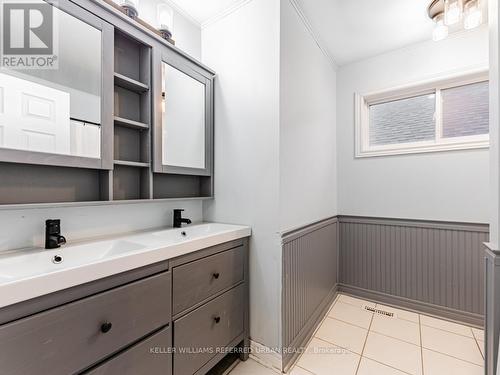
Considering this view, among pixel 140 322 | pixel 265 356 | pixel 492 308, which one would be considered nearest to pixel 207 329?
pixel 140 322

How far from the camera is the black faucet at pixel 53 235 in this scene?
3.65 ft

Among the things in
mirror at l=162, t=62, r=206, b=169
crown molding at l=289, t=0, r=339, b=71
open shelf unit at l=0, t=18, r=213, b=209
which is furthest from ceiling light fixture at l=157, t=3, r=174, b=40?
crown molding at l=289, t=0, r=339, b=71

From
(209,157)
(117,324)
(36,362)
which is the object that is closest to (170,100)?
(209,157)

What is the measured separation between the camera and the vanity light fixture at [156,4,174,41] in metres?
1.61

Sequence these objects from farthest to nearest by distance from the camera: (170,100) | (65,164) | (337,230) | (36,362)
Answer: (337,230), (170,100), (65,164), (36,362)

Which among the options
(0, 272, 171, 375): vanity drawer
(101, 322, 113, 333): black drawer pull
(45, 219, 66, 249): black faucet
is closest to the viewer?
(0, 272, 171, 375): vanity drawer

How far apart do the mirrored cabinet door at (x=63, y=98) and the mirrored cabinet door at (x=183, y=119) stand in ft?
1.09

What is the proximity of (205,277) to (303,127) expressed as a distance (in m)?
1.36

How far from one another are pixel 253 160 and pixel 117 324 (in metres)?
1.21

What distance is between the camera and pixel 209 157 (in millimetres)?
1888

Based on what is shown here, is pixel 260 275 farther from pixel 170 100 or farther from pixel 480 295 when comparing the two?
pixel 480 295

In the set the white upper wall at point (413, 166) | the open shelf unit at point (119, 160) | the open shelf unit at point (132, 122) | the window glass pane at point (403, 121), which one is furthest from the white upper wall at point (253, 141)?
the window glass pane at point (403, 121)

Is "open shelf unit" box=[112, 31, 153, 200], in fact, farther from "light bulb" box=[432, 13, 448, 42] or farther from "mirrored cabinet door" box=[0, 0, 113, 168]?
"light bulb" box=[432, 13, 448, 42]

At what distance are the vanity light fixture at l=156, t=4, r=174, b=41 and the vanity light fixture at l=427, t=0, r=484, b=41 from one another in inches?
75.4
